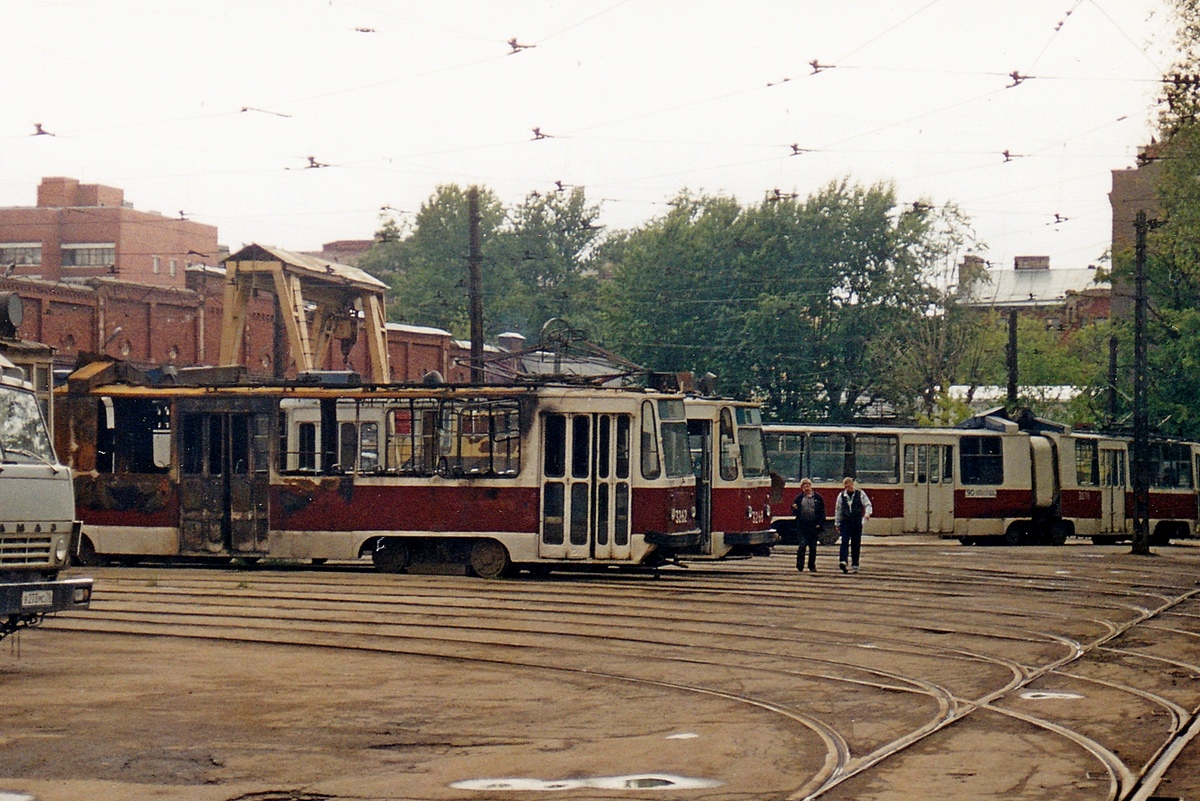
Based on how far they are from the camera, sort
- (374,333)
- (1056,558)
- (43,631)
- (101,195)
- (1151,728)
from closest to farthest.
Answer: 1. (1151,728)
2. (43,631)
3. (1056,558)
4. (374,333)
5. (101,195)

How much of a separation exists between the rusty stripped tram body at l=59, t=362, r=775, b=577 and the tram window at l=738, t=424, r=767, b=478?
122cm

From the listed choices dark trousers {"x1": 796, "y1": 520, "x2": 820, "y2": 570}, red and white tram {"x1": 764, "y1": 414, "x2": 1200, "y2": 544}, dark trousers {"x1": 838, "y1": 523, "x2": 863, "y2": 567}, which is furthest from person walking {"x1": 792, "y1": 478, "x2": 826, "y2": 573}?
red and white tram {"x1": 764, "y1": 414, "x2": 1200, "y2": 544}

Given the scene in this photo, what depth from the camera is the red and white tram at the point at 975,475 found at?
120 feet

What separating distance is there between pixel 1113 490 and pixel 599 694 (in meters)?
31.2

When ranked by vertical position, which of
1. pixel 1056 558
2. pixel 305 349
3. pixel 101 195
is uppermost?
pixel 101 195

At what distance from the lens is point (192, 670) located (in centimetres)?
1322

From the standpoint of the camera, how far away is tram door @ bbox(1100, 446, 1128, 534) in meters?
40.3

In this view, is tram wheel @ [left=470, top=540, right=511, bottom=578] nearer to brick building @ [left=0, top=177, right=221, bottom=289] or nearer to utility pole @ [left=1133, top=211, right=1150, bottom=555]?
utility pole @ [left=1133, top=211, right=1150, bottom=555]

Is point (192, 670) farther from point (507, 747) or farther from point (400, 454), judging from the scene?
point (400, 454)

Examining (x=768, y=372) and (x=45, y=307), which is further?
(x=768, y=372)

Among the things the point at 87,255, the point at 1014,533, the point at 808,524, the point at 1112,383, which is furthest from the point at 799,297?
the point at 808,524

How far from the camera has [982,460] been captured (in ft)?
125

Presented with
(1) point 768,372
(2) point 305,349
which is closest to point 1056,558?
(2) point 305,349

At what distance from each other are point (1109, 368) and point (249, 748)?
51.0 meters
